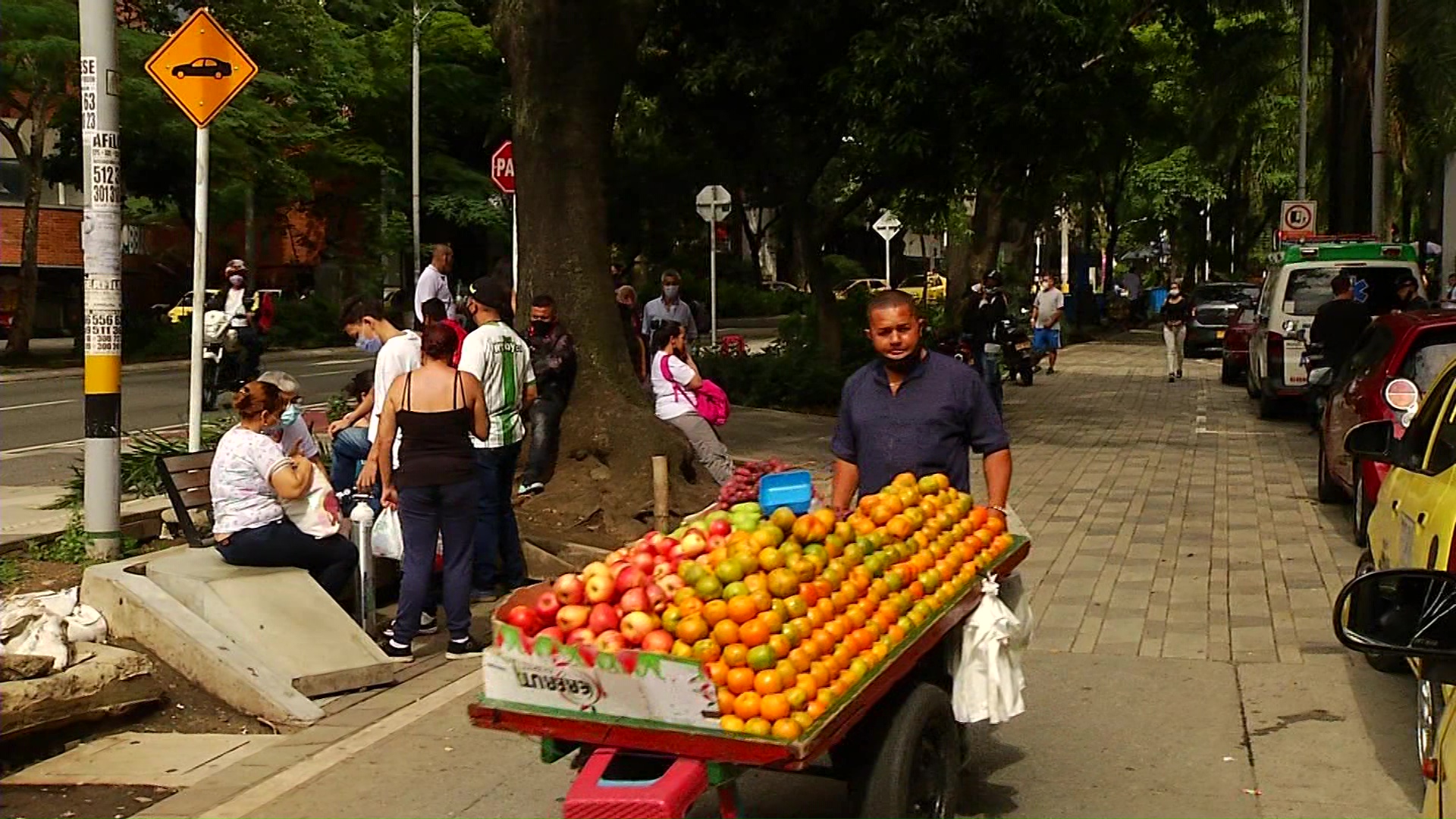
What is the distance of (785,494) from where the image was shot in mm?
5391

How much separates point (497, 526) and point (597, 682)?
5.27m

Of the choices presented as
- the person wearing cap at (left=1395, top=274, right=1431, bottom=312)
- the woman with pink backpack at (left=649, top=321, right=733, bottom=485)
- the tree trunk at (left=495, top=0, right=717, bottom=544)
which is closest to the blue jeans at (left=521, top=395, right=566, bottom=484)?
the tree trunk at (left=495, top=0, right=717, bottom=544)

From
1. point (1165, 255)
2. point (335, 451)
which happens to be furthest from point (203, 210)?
point (1165, 255)

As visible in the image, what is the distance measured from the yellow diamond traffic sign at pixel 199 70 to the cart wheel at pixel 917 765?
20.8 feet

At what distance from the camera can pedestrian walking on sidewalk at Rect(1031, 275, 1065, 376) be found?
28172mm

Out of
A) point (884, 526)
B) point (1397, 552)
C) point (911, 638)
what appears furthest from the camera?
point (1397, 552)

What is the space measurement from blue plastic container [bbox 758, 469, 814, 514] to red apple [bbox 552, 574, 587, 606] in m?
0.85

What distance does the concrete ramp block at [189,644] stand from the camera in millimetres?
7312

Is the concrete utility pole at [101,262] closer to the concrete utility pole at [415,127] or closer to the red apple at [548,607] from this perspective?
the red apple at [548,607]

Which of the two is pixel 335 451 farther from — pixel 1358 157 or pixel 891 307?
pixel 1358 157

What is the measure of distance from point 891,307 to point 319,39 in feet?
95.9

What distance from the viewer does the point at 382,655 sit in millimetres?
7973

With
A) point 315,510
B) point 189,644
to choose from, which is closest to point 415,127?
point 315,510

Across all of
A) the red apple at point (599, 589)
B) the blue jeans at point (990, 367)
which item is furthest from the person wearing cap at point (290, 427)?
the blue jeans at point (990, 367)
